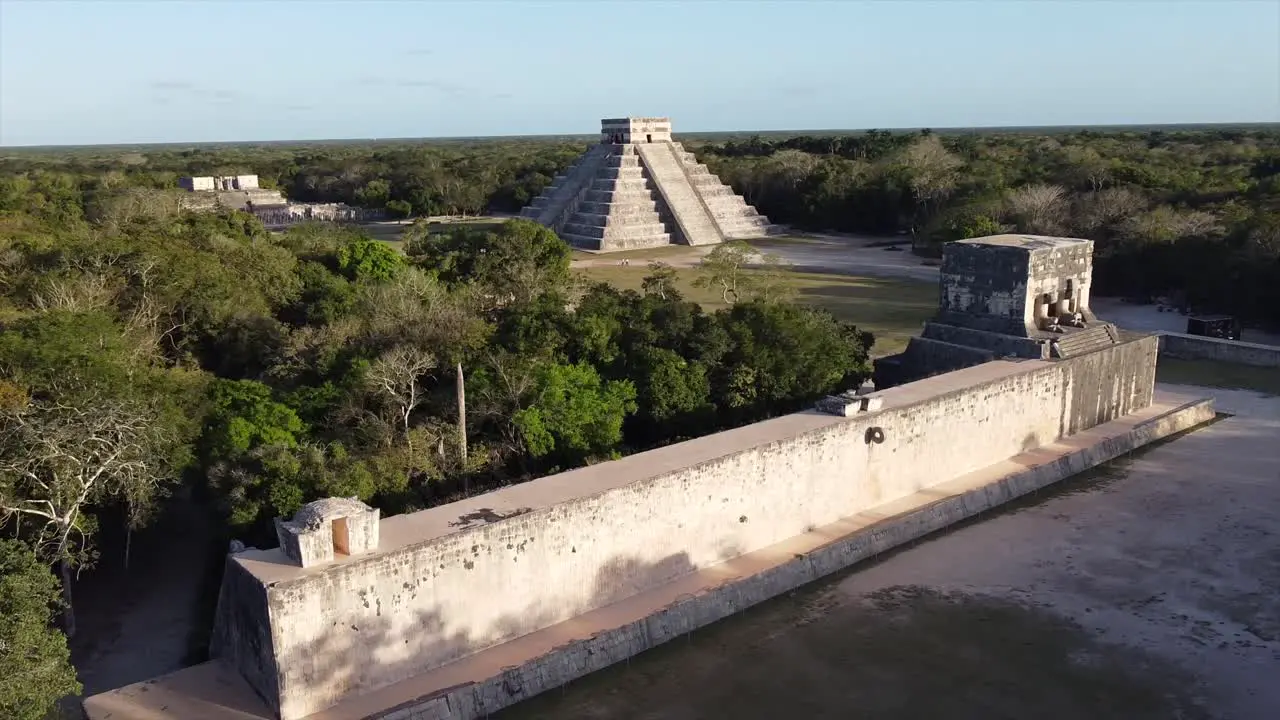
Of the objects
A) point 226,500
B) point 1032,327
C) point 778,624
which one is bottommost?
point 778,624

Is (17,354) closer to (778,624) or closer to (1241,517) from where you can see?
(778,624)

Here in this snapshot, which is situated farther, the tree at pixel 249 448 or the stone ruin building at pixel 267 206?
the stone ruin building at pixel 267 206

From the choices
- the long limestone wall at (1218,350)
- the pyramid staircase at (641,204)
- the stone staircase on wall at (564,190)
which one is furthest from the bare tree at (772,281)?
the stone staircase on wall at (564,190)

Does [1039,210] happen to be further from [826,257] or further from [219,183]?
[219,183]

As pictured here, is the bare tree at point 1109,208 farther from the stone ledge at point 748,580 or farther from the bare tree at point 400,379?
the bare tree at point 400,379

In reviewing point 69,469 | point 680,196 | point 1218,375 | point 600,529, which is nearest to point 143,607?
point 69,469

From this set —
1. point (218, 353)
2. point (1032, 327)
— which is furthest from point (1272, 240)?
point (218, 353)
